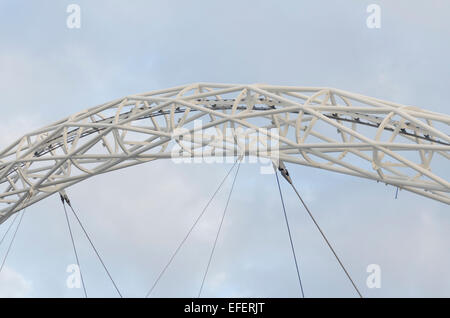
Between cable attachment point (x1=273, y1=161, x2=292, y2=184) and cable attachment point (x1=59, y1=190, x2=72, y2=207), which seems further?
cable attachment point (x1=59, y1=190, x2=72, y2=207)

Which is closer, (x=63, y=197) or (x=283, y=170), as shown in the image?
(x=283, y=170)

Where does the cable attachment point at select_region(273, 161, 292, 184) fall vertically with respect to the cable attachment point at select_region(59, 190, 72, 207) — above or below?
above

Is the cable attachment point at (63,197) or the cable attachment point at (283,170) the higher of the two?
the cable attachment point at (283,170)

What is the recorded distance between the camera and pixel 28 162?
42812mm

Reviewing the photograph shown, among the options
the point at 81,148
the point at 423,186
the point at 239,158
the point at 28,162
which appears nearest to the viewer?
the point at 423,186

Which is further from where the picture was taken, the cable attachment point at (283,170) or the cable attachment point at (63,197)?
the cable attachment point at (63,197)

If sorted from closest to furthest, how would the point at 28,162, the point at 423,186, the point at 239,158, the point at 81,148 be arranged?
1. the point at 423,186
2. the point at 239,158
3. the point at 81,148
4. the point at 28,162
